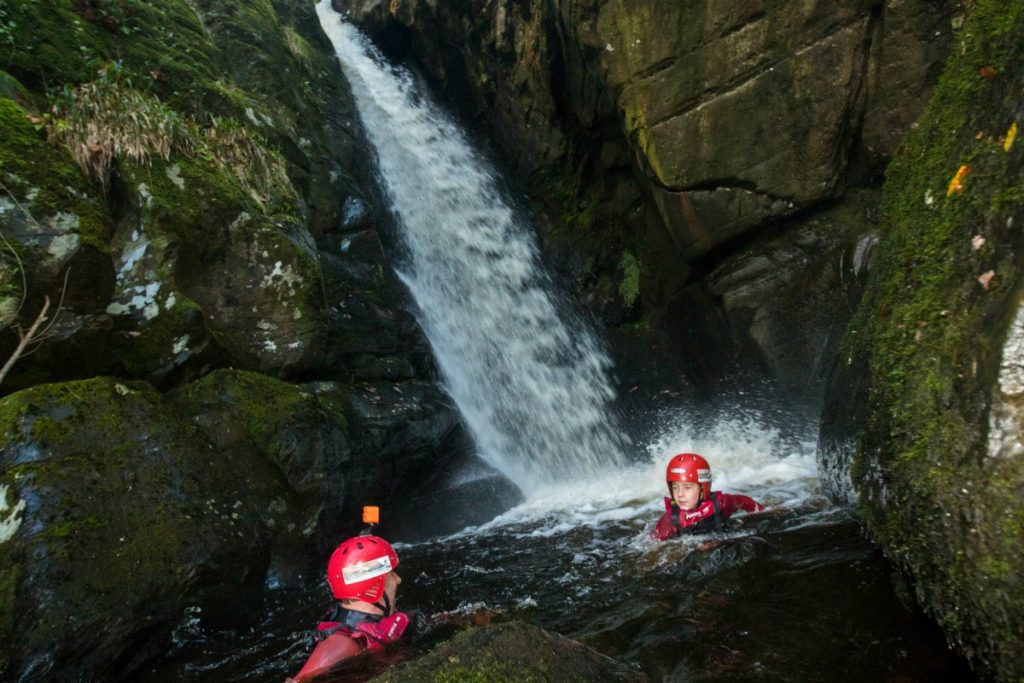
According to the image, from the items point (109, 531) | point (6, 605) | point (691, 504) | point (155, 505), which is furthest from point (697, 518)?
point (6, 605)

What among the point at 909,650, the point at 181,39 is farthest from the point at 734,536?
the point at 181,39

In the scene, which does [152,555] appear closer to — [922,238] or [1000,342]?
[1000,342]

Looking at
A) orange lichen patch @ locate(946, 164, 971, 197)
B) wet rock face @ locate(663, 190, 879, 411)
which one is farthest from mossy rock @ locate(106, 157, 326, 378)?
wet rock face @ locate(663, 190, 879, 411)

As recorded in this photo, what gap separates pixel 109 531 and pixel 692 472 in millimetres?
4993

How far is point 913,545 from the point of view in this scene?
11.0ft

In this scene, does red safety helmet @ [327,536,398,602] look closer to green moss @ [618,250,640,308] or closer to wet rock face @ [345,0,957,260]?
wet rock face @ [345,0,957,260]

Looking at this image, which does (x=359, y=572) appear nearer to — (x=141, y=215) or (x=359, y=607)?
(x=359, y=607)

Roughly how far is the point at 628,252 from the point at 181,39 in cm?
894

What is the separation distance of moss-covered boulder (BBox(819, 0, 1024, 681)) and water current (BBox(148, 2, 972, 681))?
554mm

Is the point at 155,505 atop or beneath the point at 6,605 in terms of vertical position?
atop

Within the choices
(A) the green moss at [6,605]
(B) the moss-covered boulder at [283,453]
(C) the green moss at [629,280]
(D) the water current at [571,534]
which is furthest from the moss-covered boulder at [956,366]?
(C) the green moss at [629,280]

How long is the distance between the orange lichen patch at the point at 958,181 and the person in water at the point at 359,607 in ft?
14.8

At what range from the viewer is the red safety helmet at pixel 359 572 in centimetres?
423

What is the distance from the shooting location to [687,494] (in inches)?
239
